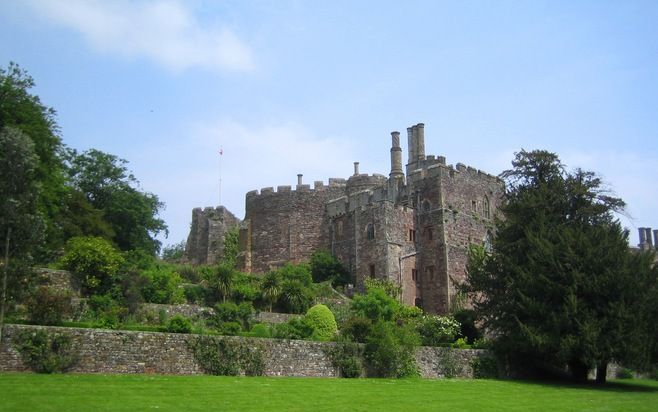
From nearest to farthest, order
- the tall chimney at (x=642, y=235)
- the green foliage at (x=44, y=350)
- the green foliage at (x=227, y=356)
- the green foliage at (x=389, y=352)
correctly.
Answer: the green foliage at (x=44, y=350), the green foliage at (x=227, y=356), the green foliage at (x=389, y=352), the tall chimney at (x=642, y=235)

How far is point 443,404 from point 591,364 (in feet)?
42.5

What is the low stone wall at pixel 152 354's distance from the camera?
63.7ft

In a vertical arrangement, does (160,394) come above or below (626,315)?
below

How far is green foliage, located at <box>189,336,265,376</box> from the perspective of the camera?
72.8 feet

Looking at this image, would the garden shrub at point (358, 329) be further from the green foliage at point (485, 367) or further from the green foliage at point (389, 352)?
the green foliage at point (485, 367)

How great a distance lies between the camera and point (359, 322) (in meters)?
27.7

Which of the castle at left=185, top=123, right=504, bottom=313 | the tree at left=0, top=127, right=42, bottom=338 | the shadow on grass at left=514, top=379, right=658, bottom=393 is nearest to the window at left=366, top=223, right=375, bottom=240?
A: the castle at left=185, top=123, right=504, bottom=313

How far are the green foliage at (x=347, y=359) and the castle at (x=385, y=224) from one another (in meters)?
16.8

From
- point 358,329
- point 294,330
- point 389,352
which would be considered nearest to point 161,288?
point 294,330

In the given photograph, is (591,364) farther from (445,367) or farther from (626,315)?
(445,367)

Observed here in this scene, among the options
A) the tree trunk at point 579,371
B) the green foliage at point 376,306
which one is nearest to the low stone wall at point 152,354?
the green foliage at point 376,306

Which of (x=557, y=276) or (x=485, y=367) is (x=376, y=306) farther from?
(x=557, y=276)

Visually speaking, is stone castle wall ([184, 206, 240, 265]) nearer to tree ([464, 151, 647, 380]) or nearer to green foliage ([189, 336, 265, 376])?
tree ([464, 151, 647, 380])

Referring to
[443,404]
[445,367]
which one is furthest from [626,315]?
[443,404]
